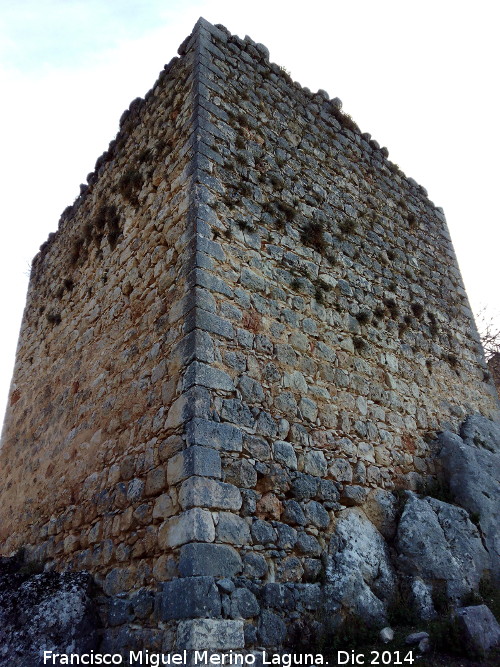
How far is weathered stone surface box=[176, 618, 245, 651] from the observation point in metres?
3.41

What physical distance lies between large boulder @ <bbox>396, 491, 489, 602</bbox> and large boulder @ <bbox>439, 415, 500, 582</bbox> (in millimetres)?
151

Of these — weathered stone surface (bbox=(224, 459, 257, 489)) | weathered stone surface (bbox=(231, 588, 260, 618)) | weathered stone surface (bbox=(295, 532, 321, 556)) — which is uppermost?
weathered stone surface (bbox=(224, 459, 257, 489))

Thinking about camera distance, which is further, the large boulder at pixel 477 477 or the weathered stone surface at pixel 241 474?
the large boulder at pixel 477 477

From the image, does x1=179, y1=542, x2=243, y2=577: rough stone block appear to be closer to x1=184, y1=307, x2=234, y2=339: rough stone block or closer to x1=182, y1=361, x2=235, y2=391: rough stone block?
x1=182, y1=361, x2=235, y2=391: rough stone block

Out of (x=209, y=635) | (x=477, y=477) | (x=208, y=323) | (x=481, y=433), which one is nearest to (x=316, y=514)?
(x=209, y=635)

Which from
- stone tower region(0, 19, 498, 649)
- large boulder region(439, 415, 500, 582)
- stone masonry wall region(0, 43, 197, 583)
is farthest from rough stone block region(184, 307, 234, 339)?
large boulder region(439, 415, 500, 582)

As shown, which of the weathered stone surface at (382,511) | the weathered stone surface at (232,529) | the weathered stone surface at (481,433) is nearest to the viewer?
the weathered stone surface at (232,529)

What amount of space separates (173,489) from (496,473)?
3950 millimetres

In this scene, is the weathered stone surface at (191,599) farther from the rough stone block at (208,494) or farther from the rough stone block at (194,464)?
the rough stone block at (194,464)

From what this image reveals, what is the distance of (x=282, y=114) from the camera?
22.1ft

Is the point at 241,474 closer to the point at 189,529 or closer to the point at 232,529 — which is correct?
the point at 232,529

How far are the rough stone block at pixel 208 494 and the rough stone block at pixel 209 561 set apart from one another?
0.27 metres

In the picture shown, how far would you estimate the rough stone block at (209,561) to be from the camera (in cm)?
364

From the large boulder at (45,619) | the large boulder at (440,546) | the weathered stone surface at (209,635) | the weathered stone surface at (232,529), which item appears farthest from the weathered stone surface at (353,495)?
the large boulder at (45,619)
